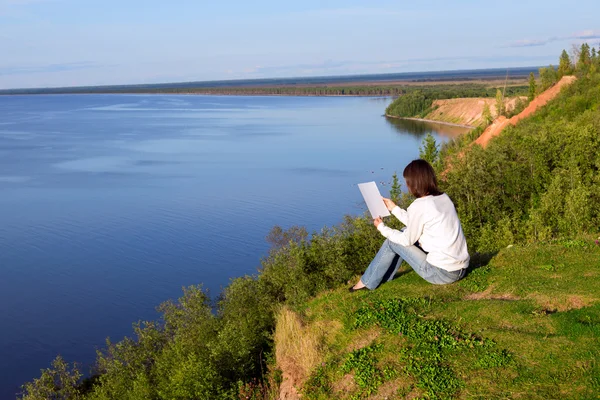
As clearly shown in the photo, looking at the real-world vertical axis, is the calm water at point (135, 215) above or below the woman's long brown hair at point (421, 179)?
below

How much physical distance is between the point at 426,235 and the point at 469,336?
1.46 metres

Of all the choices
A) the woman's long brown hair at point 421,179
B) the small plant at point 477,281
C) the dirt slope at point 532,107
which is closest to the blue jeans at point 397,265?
the small plant at point 477,281

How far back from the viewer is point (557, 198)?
20.0 m

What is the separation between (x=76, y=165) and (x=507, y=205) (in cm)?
4031

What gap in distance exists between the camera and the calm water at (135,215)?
22734 mm

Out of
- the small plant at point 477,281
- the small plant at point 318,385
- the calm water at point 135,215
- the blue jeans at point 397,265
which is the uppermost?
the blue jeans at point 397,265

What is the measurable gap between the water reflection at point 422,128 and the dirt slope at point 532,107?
23515mm

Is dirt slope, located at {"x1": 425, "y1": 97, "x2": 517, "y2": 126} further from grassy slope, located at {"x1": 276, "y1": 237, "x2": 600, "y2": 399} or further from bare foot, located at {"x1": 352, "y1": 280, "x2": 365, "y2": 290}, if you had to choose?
bare foot, located at {"x1": 352, "y1": 280, "x2": 365, "y2": 290}

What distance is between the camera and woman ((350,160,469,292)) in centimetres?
705

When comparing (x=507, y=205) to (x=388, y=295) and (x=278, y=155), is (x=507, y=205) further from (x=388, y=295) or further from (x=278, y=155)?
(x=278, y=155)

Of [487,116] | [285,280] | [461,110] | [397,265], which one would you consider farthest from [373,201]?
[461,110]

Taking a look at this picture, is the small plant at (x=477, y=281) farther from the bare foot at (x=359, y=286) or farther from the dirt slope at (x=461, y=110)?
the dirt slope at (x=461, y=110)

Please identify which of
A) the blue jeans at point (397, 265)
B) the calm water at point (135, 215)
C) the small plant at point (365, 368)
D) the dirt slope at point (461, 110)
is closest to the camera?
the small plant at point (365, 368)

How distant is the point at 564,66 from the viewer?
59.0m
